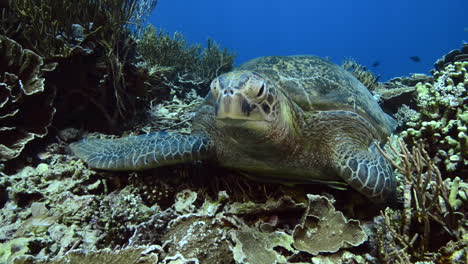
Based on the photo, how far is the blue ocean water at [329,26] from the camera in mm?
110062

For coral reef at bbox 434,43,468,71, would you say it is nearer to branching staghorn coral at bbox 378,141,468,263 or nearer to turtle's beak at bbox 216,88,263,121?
branching staghorn coral at bbox 378,141,468,263

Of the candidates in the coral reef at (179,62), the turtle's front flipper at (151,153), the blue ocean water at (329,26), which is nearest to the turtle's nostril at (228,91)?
the turtle's front flipper at (151,153)

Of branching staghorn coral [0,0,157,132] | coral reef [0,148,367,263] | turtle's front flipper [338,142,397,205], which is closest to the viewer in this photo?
coral reef [0,148,367,263]

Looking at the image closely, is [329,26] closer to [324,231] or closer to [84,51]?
[84,51]

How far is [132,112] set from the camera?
407cm

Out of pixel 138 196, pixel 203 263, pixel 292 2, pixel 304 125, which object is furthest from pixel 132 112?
pixel 292 2

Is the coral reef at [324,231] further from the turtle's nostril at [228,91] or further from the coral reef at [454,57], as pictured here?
the coral reef at [454,57]

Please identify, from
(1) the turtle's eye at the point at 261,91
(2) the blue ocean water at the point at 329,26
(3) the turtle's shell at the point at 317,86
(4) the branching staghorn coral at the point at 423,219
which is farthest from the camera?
(2) the blue ocean water at the point at 329,26

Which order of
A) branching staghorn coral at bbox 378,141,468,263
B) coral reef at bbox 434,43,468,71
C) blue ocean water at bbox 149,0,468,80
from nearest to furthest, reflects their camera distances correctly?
1. branching staghorn coral at bbox 378,141,468,263
2. coral reef at bbox 434,43,468,71
3. blue ocean water at bbox 149,0,468,80

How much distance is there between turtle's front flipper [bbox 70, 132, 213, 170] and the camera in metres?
2.48

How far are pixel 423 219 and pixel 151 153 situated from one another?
2.10 meters

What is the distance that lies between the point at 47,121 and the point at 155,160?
170 cm

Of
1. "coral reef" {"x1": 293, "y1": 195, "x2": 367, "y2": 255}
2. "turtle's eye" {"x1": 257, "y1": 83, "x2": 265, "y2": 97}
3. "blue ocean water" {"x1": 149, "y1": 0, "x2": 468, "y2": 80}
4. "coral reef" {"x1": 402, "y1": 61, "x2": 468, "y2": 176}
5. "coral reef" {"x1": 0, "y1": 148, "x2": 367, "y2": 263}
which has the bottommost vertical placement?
"coral reef" {"x1": 0, "y1": 148, "x2": 367, "y2": 263}

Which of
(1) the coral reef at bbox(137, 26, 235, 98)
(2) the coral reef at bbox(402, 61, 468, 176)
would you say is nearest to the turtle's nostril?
(2) the coral reef at bbox(402, 61, 468, 176)
